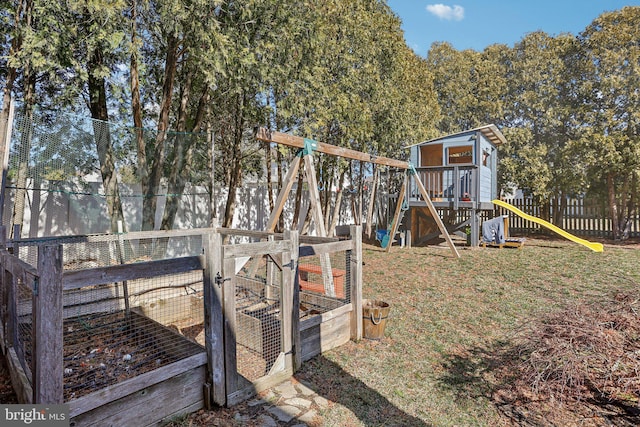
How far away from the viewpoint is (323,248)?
3.88 m

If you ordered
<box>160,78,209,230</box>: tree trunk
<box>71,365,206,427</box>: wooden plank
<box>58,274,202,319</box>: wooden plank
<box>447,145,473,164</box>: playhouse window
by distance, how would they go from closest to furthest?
<box>71,365,206,427</box>: wooden plank → <box>58,274,202,319</box>: wooden plank → <box>160,78,209,230</box>: tree trunk → <box>447,145,473,164</box>: playhouse window

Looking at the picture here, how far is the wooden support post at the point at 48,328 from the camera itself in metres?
2.00

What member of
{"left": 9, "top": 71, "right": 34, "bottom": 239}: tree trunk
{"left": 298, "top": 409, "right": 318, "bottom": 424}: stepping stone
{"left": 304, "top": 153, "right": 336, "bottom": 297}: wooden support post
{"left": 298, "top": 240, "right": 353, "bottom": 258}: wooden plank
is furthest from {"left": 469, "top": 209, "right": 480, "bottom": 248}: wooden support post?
{"left": 9, "top": 71, "right": 34, "bottom": 239}: tree trunk

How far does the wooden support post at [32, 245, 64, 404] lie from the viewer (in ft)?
6.56

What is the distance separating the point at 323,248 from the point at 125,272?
1.97m

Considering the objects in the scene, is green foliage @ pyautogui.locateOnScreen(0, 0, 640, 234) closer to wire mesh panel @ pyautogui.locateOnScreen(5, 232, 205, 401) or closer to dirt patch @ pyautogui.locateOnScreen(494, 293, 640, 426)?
wire mesh panel @ pyautogui.locateOnScreen(5, 232, 205, 401)

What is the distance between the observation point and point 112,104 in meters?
7.16

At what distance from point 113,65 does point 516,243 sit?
10.2 meters

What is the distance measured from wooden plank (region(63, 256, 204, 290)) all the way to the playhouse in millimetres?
7670

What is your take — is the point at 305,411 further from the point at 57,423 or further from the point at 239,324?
the point at 57,423

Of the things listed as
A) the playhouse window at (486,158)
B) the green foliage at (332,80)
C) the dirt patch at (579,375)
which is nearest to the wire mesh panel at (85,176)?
the green foliage at (332,80)

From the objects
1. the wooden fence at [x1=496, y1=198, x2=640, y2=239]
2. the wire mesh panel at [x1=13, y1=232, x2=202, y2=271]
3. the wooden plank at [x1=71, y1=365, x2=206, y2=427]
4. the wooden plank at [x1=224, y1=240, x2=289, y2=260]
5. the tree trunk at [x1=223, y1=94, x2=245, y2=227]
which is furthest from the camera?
the wooden fence at [x1=496, y1=198, x2=640, y2=239]

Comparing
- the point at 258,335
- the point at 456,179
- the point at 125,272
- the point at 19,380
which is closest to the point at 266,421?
the point at 258,335

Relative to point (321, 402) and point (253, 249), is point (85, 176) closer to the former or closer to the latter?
point (253, 249)
